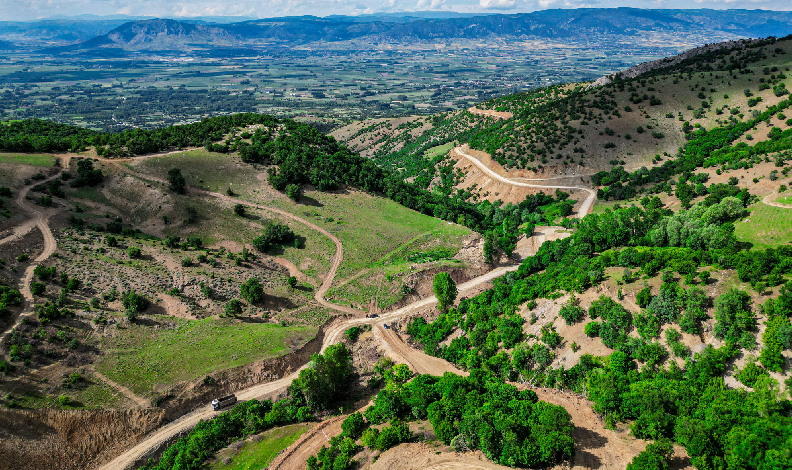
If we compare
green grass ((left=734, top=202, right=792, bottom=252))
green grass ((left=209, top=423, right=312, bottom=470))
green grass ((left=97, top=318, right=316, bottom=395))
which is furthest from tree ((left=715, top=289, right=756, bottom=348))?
green grass ((left=97, top=318, right=316, bottom=395))

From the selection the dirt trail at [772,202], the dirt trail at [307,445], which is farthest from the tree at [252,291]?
the dirt trail at [772,202]

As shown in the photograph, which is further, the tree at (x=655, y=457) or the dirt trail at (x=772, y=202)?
the dirt trail at (x=772, y=202)

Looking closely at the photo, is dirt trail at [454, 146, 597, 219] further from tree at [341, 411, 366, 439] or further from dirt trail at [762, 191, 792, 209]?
tree at [341, 411, 366, 439]

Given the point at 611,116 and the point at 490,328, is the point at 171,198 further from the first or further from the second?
the point at 611,116

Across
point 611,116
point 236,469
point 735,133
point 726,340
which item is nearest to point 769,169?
point 735,133

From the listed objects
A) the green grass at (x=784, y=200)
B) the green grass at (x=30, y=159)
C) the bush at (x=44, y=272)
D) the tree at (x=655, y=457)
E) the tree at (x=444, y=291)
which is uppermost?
the green grass at (x=30, y=159)

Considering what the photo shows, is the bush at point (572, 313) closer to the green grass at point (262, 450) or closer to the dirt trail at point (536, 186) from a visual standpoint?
the green grass at point (262, 450)
